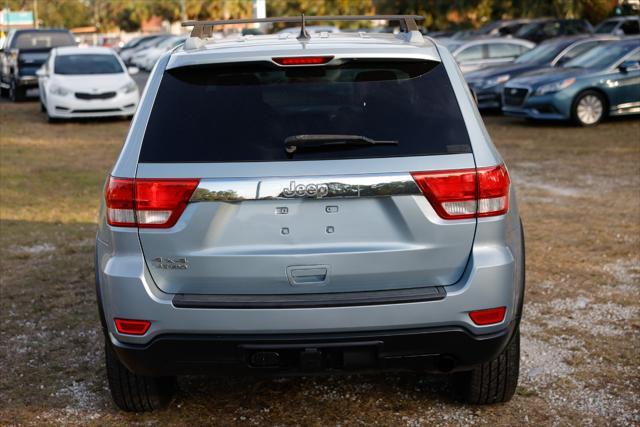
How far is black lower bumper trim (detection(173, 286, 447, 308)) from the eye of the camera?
3.83 metres

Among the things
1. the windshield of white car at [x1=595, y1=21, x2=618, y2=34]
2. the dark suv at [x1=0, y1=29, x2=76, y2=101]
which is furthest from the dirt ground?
the windshield of white car at [x1=595, y1=21, x2=618, y2=34]

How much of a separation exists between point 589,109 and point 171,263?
14.7 metres

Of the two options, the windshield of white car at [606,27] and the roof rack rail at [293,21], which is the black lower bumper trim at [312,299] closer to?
the roof rack rail at [293,21]

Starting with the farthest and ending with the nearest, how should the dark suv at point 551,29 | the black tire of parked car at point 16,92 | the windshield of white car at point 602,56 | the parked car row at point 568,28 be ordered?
the dark suv at point 551,29 < the parked car row at point 568,28 < the black tire of parked car at point 16,92 < the windshield of white car at point 602,56

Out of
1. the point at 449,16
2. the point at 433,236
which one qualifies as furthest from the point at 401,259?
the point at 449,16

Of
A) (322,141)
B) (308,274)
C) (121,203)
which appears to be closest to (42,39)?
(121,203)

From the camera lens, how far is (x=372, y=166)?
3.85m

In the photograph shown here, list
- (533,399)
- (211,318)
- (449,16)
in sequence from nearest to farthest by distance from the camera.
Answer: (211,318) → (533,399) → (449,16)

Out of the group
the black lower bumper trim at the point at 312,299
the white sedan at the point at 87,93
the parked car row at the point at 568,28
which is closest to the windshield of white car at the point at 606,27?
the parked car row at the point at 568,28

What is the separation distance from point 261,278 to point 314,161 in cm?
51

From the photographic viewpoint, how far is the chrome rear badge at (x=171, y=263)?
389cm

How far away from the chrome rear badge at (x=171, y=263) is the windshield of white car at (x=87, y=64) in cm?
1768

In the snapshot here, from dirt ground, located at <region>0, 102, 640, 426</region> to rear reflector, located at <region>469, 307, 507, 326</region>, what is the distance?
2.39 ft

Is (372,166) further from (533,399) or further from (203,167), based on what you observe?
(533,399)
